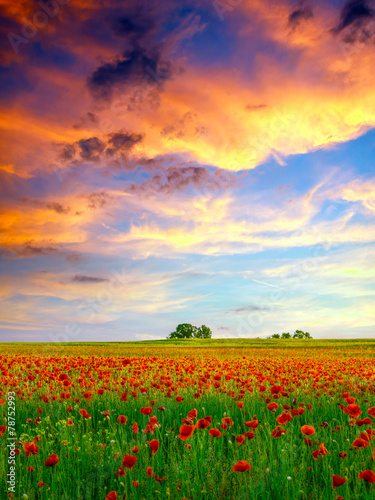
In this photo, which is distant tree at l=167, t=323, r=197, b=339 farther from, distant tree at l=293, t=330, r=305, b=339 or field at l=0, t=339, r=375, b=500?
field at l=0, t=339, r=375, b=500

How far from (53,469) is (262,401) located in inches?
172

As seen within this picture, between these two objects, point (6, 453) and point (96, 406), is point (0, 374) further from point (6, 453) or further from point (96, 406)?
point (6, 453)

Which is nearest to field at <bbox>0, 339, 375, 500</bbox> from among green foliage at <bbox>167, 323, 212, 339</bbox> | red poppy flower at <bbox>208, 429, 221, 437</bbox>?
red poppy flower at <bbox>208, 429, 221, 437</bbox>

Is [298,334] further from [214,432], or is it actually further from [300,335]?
[214,432]

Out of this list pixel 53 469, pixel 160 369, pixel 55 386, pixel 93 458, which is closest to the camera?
pixel 53 469

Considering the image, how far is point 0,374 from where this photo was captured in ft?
34.2

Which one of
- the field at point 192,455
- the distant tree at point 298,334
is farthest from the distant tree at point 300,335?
the field at point 192,455

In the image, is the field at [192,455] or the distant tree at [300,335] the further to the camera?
the distant tree at [300,335]

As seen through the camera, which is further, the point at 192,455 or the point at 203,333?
the point at 203,333

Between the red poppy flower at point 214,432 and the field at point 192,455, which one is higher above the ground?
the red poppy flower at point 214,432

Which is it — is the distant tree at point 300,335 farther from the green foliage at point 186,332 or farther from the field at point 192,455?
the field at point 192,455

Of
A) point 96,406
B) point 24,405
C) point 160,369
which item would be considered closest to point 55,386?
point 24,405

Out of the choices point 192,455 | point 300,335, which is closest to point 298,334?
point 300,335

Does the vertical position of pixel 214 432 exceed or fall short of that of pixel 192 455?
it exceeds it
